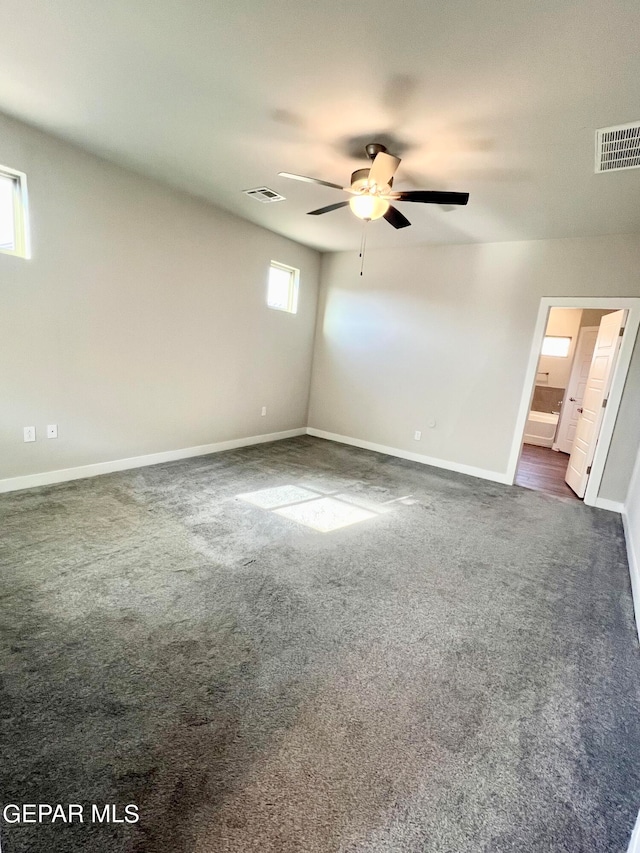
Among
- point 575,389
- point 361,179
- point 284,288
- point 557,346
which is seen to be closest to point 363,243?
point 284,288

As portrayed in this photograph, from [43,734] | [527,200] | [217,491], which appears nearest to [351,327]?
[527,200]

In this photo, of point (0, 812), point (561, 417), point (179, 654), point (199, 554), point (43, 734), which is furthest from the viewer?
point (561, 417)

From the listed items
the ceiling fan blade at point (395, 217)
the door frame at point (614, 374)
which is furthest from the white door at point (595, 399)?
the ceiling fan blade at point (395, 217)

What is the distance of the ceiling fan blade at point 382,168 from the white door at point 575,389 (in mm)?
5517

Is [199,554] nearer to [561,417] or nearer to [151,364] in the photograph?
[151,364]

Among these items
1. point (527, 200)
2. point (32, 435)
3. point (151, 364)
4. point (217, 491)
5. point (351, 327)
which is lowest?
point (217, 491)

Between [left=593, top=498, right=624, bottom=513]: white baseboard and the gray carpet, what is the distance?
47.4 inches

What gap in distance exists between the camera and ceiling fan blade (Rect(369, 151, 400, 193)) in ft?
7.99

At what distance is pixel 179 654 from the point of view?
172 cm

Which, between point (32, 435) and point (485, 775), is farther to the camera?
point (32, 435)

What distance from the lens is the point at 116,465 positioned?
12.5ft

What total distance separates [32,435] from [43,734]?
255cm

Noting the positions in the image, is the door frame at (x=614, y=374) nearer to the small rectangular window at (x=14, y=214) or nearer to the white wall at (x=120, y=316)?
the white wall at (x=120, y=316)

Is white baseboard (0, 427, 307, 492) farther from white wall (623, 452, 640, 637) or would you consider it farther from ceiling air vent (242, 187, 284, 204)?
white wall (623, 452, 640, 637)
